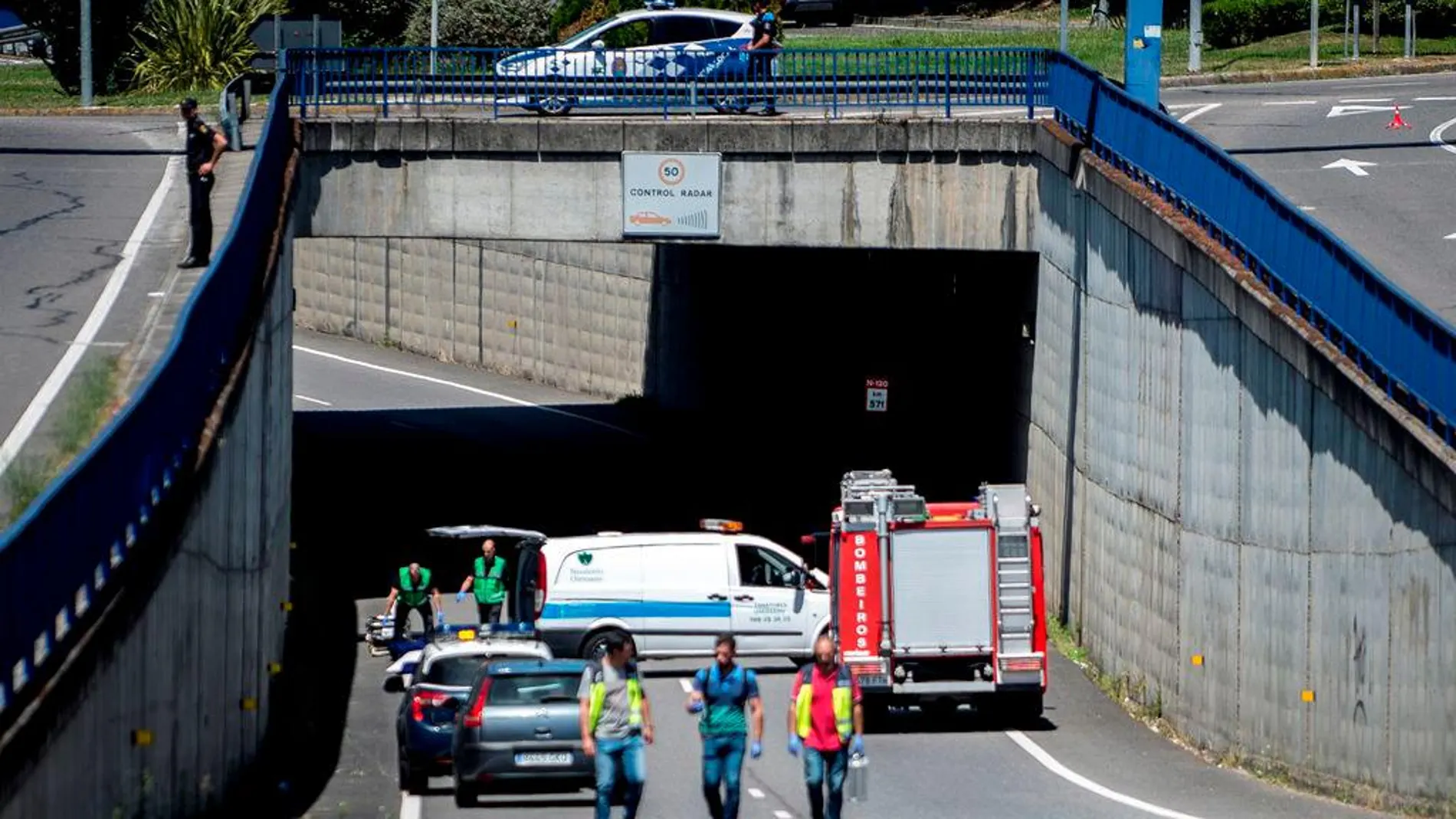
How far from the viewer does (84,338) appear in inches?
834

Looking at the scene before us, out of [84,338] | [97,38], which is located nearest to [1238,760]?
[84,338]

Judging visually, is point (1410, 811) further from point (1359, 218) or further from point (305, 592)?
point (305, 592)

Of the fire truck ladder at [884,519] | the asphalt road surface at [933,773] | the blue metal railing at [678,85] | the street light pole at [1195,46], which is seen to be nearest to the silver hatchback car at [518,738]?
the asphalt road surface at [933,773]

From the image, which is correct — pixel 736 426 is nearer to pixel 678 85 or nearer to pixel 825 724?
pixel 678 85

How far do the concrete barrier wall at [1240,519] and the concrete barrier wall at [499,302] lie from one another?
19.6 metres

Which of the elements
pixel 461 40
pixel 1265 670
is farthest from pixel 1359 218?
pixel 461 40

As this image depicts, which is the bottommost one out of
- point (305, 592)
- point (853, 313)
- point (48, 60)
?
point (305, 592)

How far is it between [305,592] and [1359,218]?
15102 mm

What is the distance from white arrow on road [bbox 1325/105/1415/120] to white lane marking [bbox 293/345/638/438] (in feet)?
47.6

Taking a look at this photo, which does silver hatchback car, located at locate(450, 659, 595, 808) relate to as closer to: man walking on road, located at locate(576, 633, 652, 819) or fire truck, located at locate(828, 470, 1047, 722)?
man walking on road, located at locate(576, 633, 652, 819)

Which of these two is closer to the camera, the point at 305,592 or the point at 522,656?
the point at 522,656

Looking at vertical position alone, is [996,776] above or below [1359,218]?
below

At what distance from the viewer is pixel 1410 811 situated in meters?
17.2

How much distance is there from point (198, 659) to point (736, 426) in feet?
88.3
